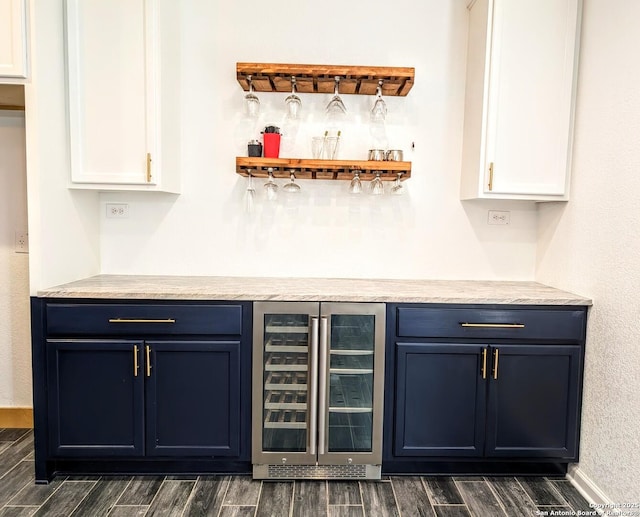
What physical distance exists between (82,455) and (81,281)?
0.85 m

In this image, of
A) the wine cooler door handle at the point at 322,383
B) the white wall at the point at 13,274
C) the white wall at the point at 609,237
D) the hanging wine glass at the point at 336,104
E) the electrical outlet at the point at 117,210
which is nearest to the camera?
the white wall at the point at 609,237

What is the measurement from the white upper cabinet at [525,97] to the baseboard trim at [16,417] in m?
2.91

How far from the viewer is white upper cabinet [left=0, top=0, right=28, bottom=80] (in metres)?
1.75

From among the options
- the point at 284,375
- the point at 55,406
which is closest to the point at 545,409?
the point at 284,375

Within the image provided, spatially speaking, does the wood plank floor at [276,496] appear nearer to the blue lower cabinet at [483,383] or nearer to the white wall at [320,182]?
the blue lower cabinet at [483,383]

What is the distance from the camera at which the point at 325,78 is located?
2227 mm

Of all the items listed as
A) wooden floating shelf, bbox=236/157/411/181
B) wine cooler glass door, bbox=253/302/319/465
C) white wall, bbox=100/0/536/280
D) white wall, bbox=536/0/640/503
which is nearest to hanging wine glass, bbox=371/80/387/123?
white wall, bbox=100/0/536/280

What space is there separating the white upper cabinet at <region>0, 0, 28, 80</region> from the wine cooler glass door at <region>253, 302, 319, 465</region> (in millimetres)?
1449

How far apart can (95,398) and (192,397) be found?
1.48ft

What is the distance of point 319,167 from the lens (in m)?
2.22

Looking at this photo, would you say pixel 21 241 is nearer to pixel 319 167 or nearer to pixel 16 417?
pixel 16 417

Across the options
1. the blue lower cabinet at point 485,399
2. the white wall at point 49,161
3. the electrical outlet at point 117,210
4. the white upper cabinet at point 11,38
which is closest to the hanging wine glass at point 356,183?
the blue lower cabinet at point 485,399

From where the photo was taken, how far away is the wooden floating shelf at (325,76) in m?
2.17

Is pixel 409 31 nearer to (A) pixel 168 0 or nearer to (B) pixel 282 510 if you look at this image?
(A) pixel 168 0
